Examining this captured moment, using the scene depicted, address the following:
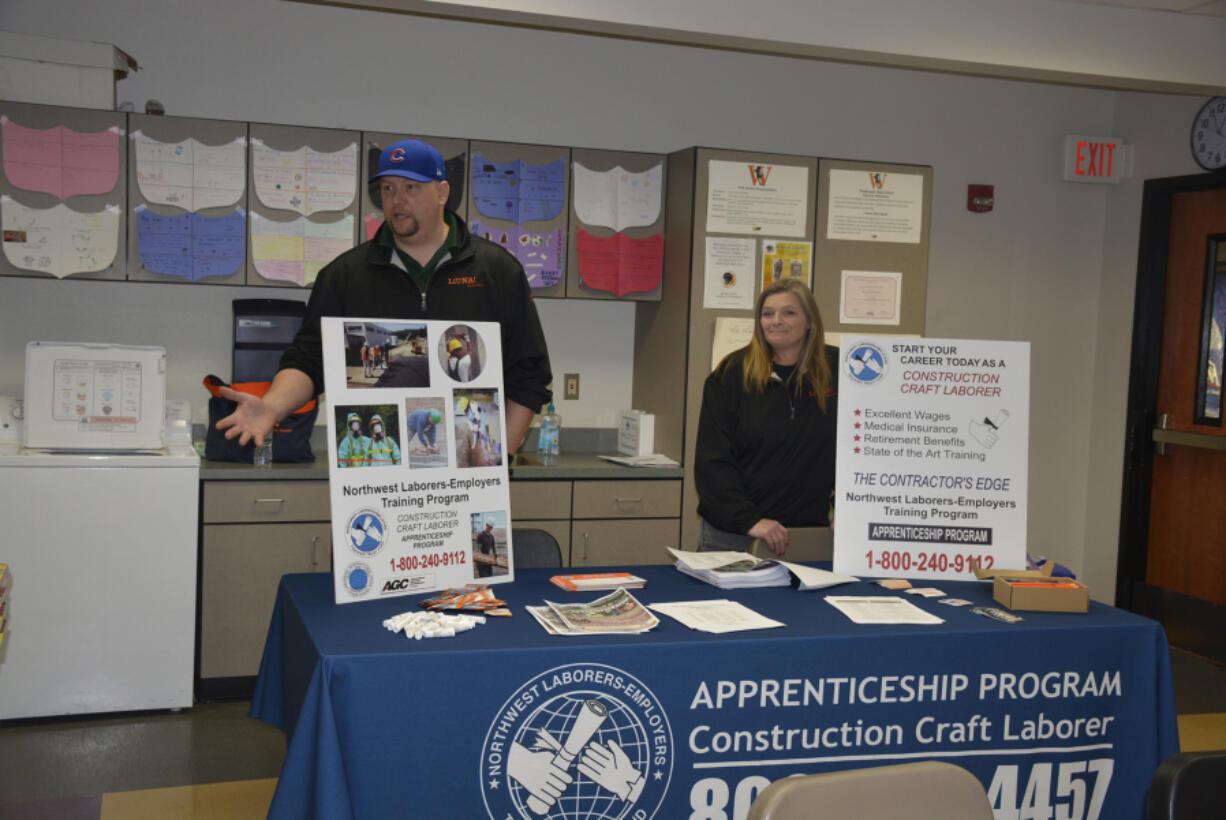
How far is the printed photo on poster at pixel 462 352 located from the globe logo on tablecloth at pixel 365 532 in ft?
1.23

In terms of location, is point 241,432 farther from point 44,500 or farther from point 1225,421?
point 1225,421

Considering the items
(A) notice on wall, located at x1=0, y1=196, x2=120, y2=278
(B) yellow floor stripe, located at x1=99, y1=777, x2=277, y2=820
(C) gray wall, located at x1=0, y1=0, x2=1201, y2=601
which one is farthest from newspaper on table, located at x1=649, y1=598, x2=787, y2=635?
(A) notice on wall, located at x1=0, y1=196, x2=120, y2=278

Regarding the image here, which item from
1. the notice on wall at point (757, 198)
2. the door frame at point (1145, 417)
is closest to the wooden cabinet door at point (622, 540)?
the notice on wall at point (757, 198)

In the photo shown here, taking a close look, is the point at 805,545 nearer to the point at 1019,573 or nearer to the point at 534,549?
the point at 1019,573

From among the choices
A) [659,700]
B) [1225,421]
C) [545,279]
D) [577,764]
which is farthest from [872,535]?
[1225,421]

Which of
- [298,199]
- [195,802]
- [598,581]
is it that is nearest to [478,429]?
[598,581]

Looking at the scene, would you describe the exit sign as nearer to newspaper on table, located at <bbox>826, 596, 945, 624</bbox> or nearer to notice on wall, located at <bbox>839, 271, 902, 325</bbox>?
notice on wall, located at <bbox>839, 271, 902, 325</bbox>

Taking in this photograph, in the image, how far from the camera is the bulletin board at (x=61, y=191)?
12.6 feet

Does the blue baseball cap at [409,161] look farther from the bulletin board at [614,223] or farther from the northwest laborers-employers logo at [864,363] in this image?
the bulletin board at [614,223]

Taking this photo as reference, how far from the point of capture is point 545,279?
446 centimetres

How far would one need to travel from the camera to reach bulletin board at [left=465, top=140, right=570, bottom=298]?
4.34 m

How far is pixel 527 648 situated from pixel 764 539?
1.15m

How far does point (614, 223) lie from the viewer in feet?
14.8

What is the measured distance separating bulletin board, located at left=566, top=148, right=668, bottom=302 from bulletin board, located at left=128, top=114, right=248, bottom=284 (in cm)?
132
